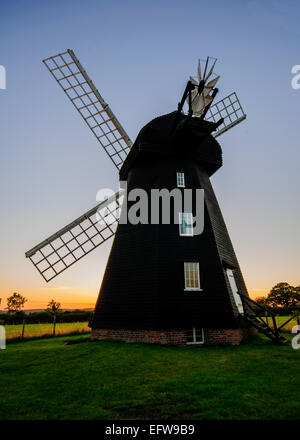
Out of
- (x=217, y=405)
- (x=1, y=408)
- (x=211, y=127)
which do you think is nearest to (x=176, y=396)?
(x=217, y=405)

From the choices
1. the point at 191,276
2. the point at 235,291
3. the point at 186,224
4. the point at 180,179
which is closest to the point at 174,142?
the point at 180,179

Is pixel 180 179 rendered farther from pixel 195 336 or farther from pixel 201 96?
pixel 195 336

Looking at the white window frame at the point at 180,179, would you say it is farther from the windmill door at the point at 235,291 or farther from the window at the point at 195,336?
the window at the point at 195,336

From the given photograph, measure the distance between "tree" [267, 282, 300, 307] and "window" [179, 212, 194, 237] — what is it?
82.2 m

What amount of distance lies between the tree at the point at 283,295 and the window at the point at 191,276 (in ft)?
270

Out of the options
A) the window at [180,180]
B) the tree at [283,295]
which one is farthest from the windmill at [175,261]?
the tree at [283,295]

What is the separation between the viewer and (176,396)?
6176 millimetres

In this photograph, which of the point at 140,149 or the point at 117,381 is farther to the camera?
the point at 140,149

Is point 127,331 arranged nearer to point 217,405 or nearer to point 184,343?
point 184,343

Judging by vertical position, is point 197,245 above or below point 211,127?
below
